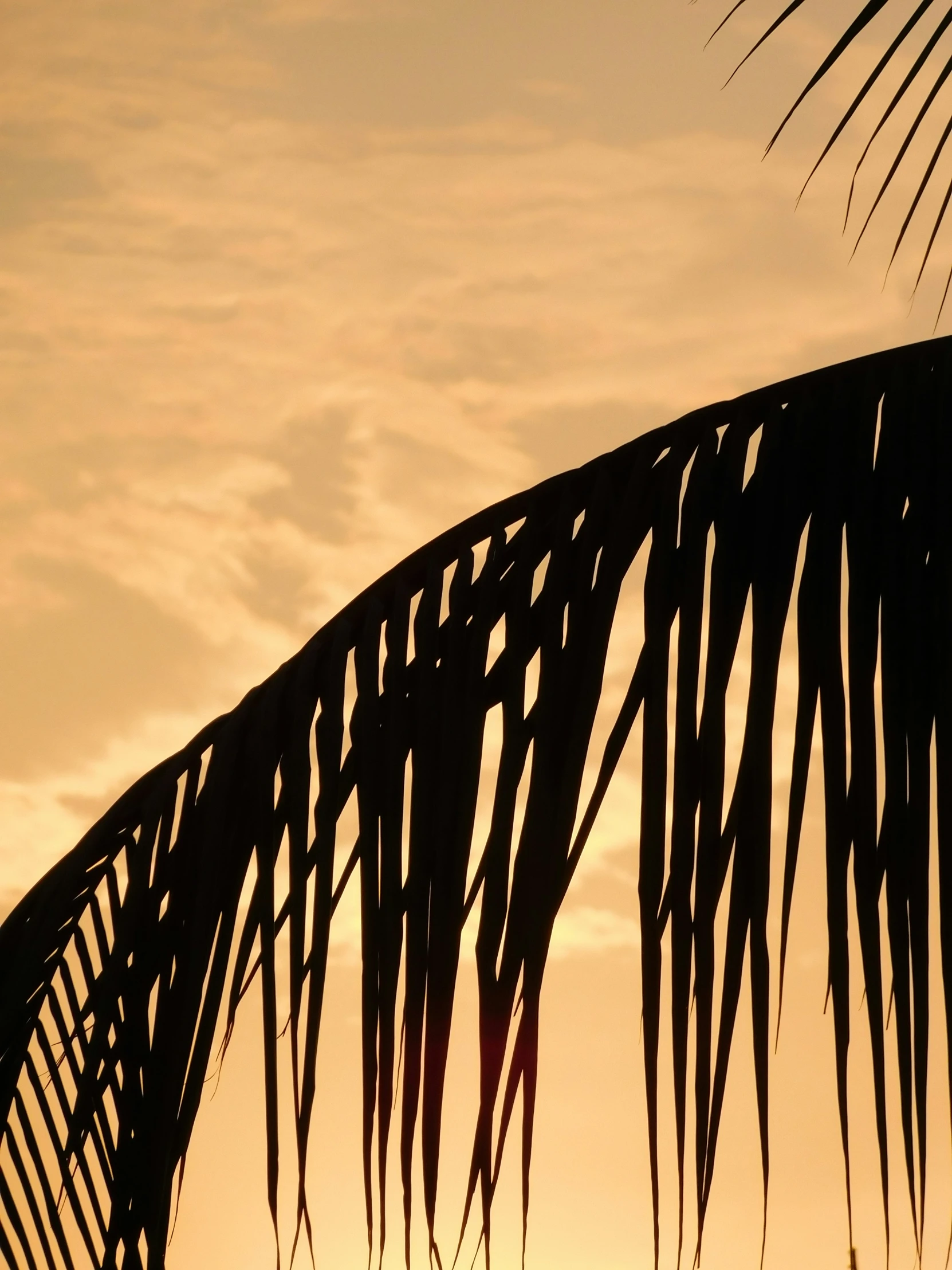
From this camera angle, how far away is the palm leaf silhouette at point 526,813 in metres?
1.54

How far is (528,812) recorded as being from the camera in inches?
65.9

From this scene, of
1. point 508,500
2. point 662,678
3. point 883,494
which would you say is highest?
point 508,500

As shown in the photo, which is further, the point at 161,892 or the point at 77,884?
the point at 77,884

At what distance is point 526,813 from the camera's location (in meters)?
1.67

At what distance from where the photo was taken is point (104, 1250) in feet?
5.79

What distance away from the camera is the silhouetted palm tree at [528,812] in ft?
5.06

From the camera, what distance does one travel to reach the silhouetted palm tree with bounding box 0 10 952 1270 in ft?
5.06

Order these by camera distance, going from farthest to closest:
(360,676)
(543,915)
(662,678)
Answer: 1. (360,676)
2. (662,678)
3. (543,915)

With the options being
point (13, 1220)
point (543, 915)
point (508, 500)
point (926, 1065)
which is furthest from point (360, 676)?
point (13, 1220)

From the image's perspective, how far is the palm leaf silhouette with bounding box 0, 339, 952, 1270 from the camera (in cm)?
154

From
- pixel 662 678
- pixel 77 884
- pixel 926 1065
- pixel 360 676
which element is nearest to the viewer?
pixel 926 1065

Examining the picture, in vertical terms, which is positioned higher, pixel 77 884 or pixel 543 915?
pixel 77 884

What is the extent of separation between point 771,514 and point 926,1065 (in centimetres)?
71

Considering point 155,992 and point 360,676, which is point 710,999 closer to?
point 360,676
